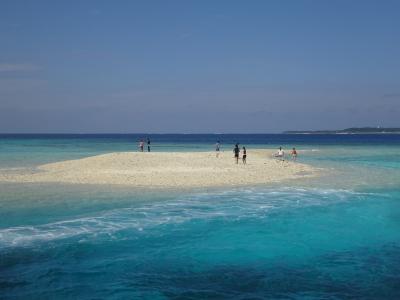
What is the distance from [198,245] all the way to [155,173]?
19736 mm

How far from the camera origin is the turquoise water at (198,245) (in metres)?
10.7

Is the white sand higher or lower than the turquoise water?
higher

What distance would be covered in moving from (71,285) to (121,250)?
317 centimetres

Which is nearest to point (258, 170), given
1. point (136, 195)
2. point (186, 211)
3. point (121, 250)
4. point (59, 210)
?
point (136, 195)

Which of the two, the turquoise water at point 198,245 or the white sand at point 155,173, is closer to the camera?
the turquoise water at point 198,245

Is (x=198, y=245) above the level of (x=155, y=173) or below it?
below

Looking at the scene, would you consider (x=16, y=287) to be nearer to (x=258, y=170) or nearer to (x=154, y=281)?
(x=154, y=281)

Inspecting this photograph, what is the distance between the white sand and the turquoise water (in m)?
4.88

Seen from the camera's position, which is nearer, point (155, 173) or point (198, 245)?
point (198, 245)

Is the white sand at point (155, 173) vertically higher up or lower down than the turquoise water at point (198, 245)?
higher up

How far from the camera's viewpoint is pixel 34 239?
48.9ft

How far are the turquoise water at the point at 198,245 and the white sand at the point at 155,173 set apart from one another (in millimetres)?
4884

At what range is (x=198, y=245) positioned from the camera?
575 inches

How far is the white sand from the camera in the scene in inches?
1191
